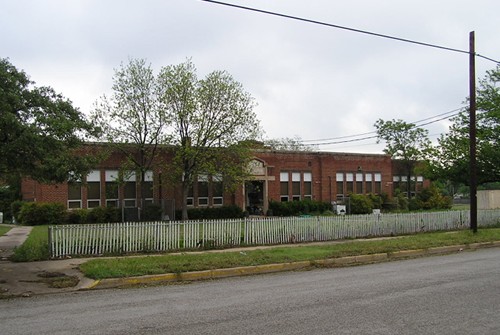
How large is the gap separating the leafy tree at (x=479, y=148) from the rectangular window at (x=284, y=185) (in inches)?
532

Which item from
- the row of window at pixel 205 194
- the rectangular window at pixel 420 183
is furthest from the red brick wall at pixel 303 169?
the rectangular window at pixel 420 183

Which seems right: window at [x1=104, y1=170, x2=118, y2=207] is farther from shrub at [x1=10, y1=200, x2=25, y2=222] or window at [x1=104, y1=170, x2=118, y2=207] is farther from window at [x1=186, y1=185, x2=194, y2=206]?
window at [x1=186, y1=185, x2=194, y2=206]

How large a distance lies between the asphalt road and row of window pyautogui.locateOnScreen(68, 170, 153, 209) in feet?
76.9

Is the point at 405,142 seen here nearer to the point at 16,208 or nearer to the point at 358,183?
the point at 358,183

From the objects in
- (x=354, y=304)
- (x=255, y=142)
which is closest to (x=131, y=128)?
(x=255, y=142)

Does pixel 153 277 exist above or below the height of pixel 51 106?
below

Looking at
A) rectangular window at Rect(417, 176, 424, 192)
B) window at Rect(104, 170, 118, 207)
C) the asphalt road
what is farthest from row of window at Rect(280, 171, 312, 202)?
the asphalt road

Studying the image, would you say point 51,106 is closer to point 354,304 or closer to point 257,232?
point 257,232

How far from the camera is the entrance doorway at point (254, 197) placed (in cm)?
4012

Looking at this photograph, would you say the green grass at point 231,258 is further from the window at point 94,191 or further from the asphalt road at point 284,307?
the window at point 94,191

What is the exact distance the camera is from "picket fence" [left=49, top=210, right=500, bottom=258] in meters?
14.1

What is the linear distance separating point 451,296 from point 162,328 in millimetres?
4977

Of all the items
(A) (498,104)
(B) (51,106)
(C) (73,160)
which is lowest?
(C) (73,160)

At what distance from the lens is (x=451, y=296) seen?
8.28 m
